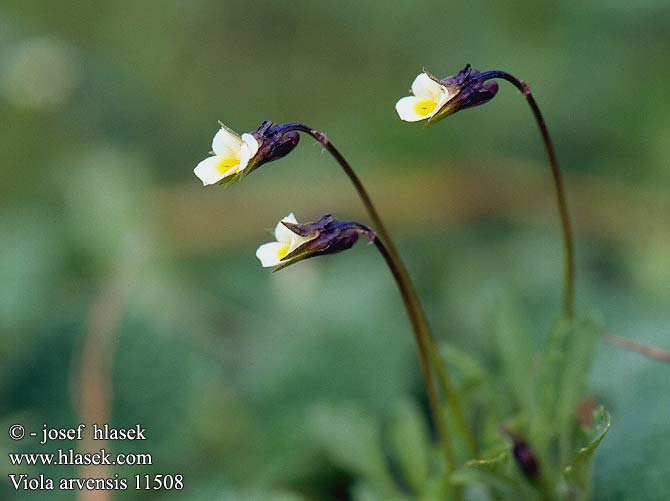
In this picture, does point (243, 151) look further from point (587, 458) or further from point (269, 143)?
point (587, 458)

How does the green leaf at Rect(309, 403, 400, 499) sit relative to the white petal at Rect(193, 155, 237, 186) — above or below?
below

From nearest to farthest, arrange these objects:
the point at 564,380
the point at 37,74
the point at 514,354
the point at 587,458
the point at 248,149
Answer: the point at 248,149
the point at 587,458
the point at 564,380
the point at 514,354
the point at 37,74

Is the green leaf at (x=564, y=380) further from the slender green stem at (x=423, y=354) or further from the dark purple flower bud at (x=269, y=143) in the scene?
the dark purple flower bud at (x=269, y=143)

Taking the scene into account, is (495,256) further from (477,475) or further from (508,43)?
(477,475)

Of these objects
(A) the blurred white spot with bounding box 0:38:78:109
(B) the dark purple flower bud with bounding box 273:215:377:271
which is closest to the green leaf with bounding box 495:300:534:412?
(B) the dark purple flower bud with bounding box 273:215:377:271

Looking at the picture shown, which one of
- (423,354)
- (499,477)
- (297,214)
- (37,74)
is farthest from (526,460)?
(37,74)

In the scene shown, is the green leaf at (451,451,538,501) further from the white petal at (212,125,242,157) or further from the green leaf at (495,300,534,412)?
the white petal at (212,125,242,157)

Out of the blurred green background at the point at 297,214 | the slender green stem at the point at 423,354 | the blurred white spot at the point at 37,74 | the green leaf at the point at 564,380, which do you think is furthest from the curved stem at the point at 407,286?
the blurred white spot at the point at 37,74
